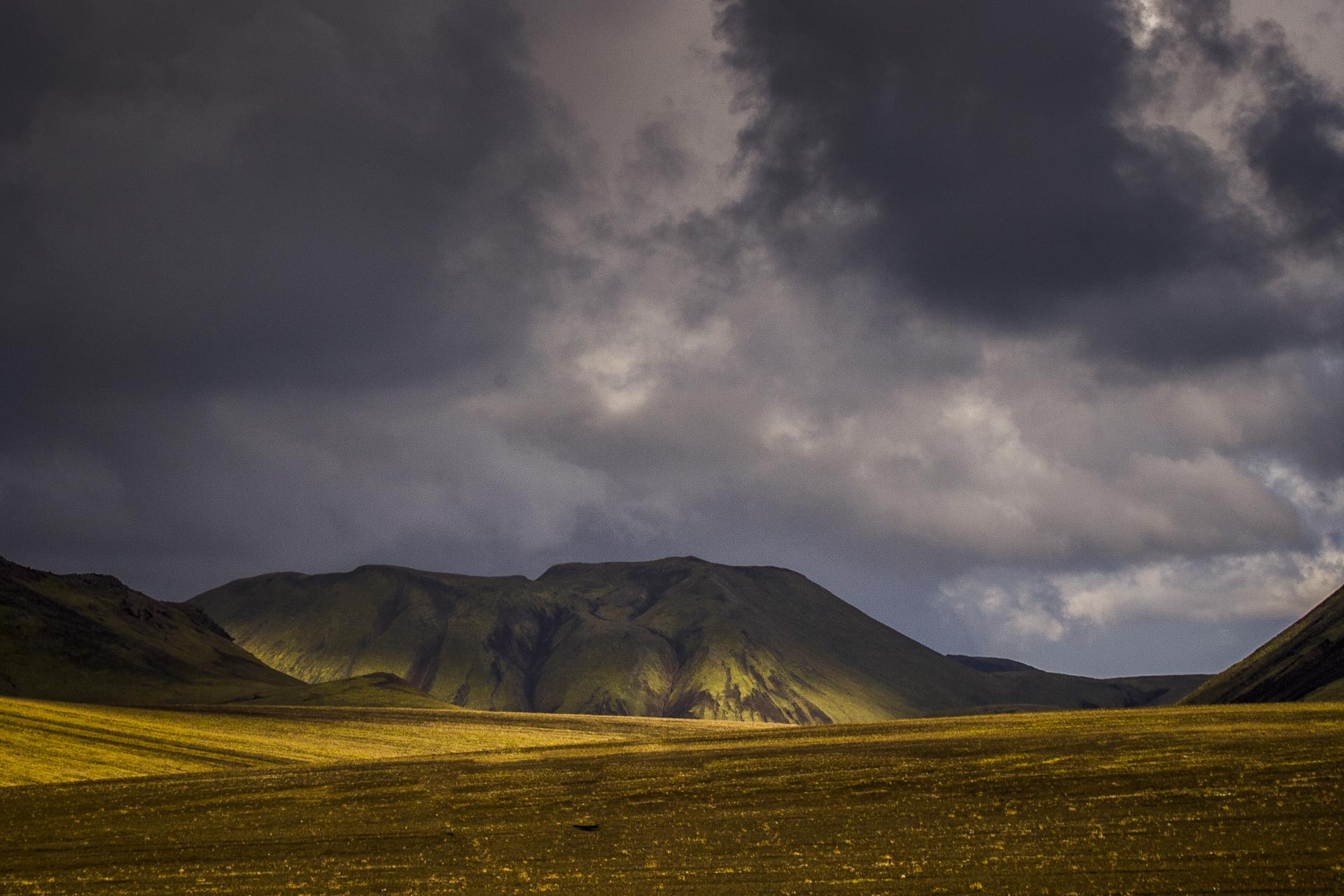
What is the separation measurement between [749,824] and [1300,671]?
166164 millimetres

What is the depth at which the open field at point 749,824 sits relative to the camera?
1510 inches

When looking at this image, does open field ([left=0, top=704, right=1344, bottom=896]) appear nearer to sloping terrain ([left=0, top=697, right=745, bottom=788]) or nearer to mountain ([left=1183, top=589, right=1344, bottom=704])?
sloping terrain ([left=0, top=697, right=745, bottom=788])

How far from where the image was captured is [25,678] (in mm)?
196625

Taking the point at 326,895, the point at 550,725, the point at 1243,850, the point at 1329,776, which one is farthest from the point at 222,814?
the point at 550,725

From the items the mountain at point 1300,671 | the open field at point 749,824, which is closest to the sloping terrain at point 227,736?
the open field at point 749,824

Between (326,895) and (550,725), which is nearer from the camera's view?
(326,895)

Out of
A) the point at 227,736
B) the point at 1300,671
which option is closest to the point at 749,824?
the point at 227,736

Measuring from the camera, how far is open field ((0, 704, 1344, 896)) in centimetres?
3834

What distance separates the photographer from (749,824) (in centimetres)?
4991

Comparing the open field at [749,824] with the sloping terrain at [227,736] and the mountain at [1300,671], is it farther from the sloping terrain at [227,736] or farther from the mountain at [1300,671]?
the mountain at [1300,671]

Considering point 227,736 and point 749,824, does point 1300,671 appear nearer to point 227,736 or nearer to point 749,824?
point 749,824

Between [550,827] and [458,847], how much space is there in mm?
5794

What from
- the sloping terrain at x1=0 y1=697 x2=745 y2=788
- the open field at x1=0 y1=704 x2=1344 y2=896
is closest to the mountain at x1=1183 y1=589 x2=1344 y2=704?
the open field at x1=0 y1=704 x2=1344 y2=896

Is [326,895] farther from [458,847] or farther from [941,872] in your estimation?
[941,872]
